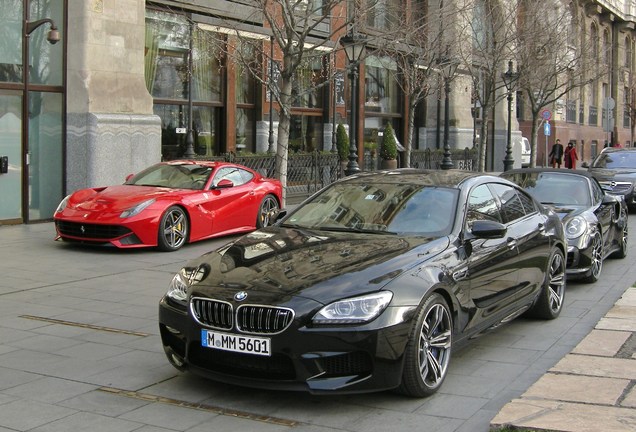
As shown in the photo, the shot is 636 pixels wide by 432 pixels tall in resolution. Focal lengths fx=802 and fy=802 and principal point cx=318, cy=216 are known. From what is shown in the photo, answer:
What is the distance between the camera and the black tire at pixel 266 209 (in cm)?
1464

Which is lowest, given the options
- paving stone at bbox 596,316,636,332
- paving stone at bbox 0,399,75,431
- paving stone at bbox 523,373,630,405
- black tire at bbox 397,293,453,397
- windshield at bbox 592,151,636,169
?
paving stone at bbox 0,399,75,431

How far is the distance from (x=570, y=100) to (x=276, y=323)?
42846mm

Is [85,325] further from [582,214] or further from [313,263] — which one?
[582,214]

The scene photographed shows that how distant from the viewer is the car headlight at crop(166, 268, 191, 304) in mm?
5641

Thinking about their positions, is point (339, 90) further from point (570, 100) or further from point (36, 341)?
point (570, 100)

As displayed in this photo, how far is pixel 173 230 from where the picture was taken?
12656 mm

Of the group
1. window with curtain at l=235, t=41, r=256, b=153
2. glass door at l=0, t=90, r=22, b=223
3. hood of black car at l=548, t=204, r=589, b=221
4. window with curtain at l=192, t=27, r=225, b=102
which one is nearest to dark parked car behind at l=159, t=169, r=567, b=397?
hood of black car at l=548, t=204, r=589, b=221

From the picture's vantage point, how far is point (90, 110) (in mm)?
16234

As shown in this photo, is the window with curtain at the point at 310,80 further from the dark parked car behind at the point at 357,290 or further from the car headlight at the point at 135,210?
the dark parked car behind at the point at 357,290

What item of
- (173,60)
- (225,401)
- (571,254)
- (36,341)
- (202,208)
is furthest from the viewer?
(173,60)

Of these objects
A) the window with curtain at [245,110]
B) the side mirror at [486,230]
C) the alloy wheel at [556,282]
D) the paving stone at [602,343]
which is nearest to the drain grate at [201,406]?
the side mirror at [486,230]

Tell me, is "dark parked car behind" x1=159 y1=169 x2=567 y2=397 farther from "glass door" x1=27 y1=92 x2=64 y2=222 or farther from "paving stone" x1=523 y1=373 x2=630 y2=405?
"glass door" x1=27 y1=92 x2=64 y2=222

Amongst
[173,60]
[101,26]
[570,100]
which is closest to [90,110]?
[101,26]

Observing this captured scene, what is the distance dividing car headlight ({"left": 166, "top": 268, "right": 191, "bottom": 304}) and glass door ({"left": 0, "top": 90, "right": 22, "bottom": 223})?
10589mm
